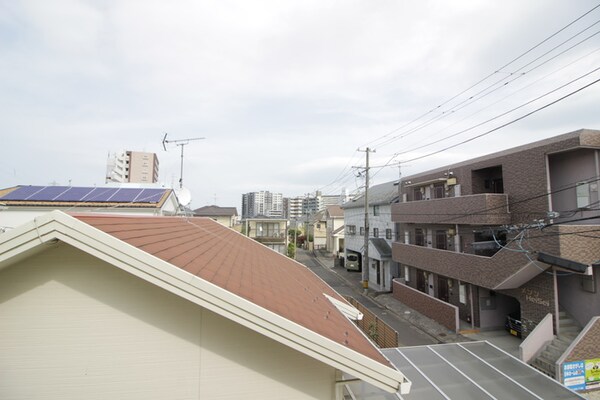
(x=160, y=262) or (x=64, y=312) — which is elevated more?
(x=160, y=262)

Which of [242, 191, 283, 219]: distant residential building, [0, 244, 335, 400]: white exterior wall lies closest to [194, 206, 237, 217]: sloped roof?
[0, 244, 335, 400]: white exterior wall

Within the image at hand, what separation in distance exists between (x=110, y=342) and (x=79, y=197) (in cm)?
1295

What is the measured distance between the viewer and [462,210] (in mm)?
15789

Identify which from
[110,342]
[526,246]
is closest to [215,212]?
[526,246]

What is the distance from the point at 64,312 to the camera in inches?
114

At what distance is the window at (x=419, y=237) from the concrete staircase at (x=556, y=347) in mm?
9095

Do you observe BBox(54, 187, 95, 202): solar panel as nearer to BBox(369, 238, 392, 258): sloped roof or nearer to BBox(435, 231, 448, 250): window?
BBox(435, 231, 448, 250): window

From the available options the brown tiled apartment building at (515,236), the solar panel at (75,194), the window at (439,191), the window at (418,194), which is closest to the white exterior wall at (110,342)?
the brown tiled apartment building at (515,236)

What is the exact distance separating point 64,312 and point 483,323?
60.0 ft

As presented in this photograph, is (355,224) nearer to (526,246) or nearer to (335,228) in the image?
(335,228)


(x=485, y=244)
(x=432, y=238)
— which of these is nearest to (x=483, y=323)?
(x=485, y=244)

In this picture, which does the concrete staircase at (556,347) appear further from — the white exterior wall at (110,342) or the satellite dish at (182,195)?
the satellite dish at (182,195)

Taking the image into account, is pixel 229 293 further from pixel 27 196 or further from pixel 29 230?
pixel 27 196

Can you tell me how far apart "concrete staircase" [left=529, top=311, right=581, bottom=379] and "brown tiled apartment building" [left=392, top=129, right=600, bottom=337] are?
433 mm
